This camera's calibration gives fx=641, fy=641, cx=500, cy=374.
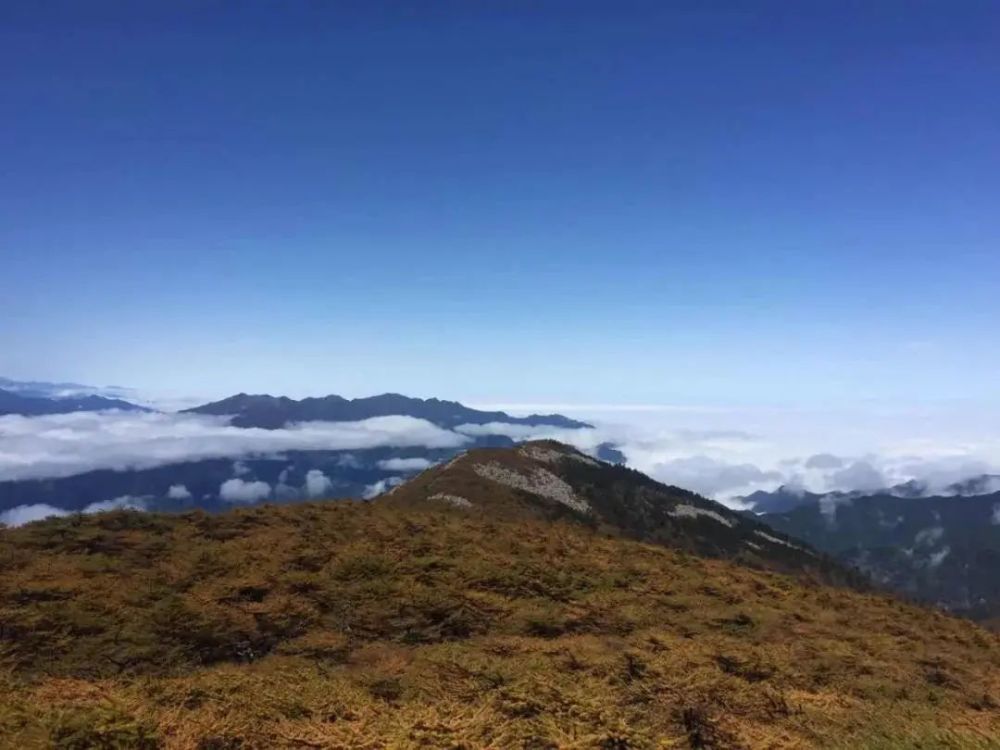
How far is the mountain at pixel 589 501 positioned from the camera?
258ft

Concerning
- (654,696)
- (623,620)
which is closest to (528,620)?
(623,620)

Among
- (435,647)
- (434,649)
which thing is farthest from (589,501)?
(434,649)

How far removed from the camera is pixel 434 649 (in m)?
15.4

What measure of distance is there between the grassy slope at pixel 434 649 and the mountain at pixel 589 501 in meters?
44.8

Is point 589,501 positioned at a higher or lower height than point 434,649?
lower

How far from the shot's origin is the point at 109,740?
31.1 ft

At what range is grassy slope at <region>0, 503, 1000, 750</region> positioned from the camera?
421 inches

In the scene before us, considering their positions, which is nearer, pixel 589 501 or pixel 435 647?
pixel 435 647

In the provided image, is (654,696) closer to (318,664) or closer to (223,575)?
(318,664)

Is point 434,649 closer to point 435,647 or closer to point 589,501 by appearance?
point 435,647

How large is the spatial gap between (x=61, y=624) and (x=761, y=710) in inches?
641

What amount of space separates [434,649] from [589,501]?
8586cm

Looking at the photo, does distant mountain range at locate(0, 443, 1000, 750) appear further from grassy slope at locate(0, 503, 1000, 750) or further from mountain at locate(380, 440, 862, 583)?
mountain at locate(380, 440, 862, 583)

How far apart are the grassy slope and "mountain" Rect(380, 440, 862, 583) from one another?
147 ft
